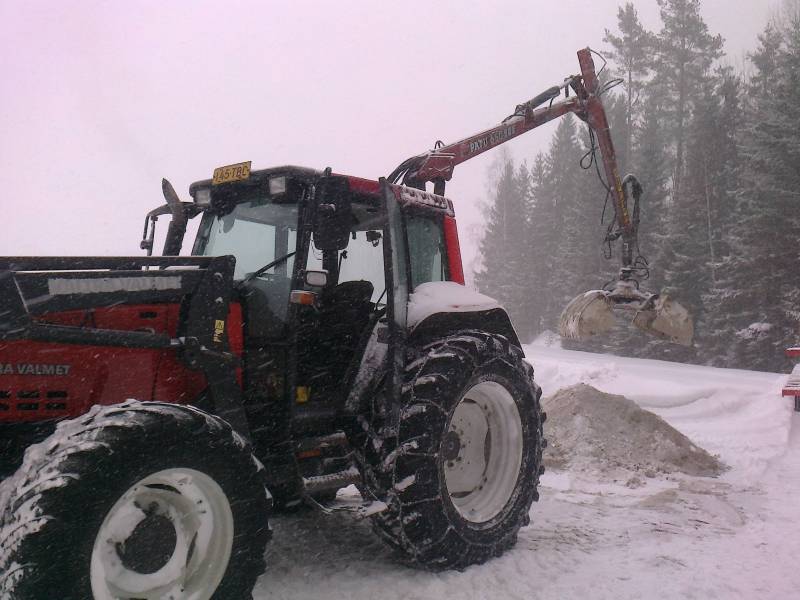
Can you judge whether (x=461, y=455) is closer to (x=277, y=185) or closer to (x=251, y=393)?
(x=251, y=393)

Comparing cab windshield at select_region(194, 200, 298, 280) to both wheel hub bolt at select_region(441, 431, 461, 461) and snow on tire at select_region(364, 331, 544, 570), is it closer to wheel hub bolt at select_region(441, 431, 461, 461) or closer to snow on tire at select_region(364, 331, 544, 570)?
snow on tire at select_region(364, 331, 544, 570)

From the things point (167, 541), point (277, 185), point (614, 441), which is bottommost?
point (614, 441)

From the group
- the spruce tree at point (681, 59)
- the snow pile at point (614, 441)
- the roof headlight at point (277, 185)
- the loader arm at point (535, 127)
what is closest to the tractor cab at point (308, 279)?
the roof headlight at point (277, 185)

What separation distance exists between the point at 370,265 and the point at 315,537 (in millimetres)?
1851

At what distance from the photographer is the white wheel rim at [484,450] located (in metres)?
4.32

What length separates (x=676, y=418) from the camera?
8.80 meters

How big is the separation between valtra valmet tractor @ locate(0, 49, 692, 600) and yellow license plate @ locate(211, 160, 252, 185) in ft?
0.04

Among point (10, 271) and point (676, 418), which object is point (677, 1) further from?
point (10, 271)

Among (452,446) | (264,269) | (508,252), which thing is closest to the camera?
(264,269)

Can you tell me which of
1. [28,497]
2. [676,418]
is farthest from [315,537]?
[676,418]

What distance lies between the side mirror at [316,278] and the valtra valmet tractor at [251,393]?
13 millimetres

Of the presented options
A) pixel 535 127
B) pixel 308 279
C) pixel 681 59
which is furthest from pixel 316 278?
pixel 681 59

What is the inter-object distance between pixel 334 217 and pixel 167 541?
1.76 meters

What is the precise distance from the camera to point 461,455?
4371 millimetres
